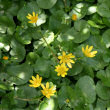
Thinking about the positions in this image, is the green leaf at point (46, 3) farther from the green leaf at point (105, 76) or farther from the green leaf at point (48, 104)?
the green leaf at point (48, 104)

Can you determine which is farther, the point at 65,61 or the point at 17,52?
the point at 17,52

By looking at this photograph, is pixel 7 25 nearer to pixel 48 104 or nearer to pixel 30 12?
pixel 30 12

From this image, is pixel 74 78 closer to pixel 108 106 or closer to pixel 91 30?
pixel 108 106

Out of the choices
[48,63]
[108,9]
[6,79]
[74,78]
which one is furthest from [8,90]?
[108,9]

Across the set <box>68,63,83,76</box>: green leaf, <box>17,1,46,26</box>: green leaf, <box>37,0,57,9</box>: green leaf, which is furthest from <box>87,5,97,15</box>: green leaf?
<box>68,63,83,76</box>: green leaf

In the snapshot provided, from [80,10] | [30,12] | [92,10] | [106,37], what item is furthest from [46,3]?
[106,37]

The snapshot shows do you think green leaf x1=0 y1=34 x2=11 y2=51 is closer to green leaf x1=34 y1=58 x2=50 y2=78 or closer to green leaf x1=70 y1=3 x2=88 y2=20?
green leaf x1=34 y1=58 x2=50 y2=78

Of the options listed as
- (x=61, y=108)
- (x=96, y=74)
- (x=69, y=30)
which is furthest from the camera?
(x=69, y=30)
